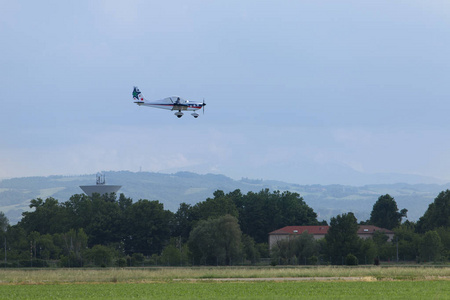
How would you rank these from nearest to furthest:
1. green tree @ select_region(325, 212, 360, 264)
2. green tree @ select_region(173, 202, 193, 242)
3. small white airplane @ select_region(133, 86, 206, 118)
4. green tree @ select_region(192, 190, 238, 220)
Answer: small white airplane @ select_region(133, 86, 206, 118)
green tree @ select_region(325, 212, 360, 264)
green tree @ select_region(192, 190, 238, 220)
green tree @ select_region(173, 202, 193, 242)

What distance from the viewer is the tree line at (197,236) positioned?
122 metres

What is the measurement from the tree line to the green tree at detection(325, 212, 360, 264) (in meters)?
0.17

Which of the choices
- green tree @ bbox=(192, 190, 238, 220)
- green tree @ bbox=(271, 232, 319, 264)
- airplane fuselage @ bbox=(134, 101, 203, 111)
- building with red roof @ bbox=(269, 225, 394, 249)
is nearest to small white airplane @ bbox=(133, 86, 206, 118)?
airplane fuselage @ bbox=(134, 101, 203, 111)

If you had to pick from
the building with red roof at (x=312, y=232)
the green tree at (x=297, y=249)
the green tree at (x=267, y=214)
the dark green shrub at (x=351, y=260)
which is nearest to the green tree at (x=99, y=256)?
the green tree at (x=297, y=249)

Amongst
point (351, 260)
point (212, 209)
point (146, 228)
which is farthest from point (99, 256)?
point (212, 209)

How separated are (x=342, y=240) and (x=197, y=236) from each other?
25452 millimetres

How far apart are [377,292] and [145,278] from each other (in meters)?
29.2

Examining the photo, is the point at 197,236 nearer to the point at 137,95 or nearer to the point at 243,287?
the point at 137,95

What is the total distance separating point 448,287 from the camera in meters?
55.3

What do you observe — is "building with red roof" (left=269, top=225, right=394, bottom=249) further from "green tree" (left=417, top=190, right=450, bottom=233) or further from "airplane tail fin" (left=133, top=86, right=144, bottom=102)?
"airplane tail fin" (left=133, top=86, right=144, bottom=102)

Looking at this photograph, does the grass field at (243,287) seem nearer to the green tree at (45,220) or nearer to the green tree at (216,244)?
the green tree at (216,244)

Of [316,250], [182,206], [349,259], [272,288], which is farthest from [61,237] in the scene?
[272,288]

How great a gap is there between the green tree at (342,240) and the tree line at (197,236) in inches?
6.7

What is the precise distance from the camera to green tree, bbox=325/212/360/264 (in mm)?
119062
